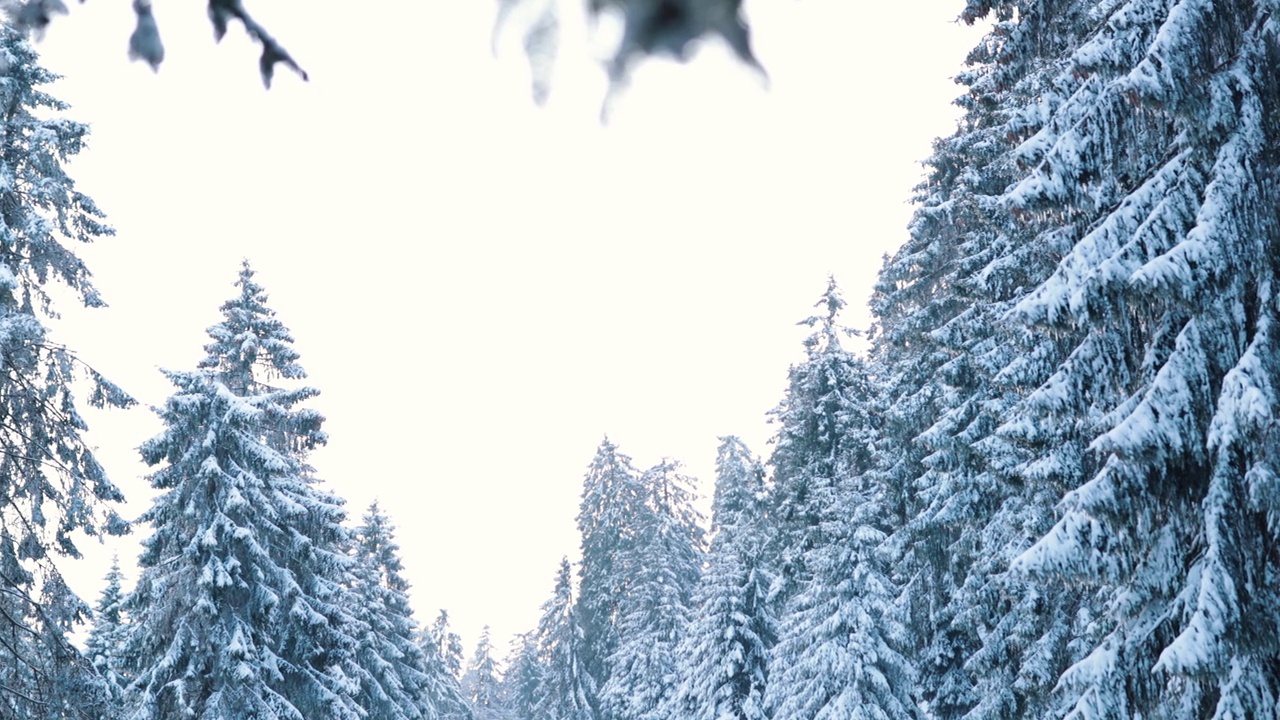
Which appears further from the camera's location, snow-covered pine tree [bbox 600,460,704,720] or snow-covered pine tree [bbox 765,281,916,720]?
snow-covered pine tree [bbox 600,460,704,720]

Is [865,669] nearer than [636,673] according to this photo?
Yes

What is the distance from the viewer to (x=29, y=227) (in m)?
14.4

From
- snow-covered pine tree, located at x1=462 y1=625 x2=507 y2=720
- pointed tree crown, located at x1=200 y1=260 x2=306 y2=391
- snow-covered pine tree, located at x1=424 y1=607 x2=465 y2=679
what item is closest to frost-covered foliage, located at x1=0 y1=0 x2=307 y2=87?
pointed tree crown, located at x1=200 y1=260 x2=306 y2=391

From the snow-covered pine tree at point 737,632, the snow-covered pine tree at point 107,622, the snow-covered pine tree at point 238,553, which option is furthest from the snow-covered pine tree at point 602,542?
the snow-covered pine tree at point 238,553

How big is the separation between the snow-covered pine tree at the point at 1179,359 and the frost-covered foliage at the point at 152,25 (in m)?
7.43

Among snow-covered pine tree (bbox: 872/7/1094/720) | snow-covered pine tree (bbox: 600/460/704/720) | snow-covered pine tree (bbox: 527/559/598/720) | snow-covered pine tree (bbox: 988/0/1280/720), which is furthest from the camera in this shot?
snow-covered pine tree (bbox: 527/559/598/720)

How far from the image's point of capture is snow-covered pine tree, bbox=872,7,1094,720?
12.1 meters

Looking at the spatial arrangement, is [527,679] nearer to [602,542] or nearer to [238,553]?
[602,542]

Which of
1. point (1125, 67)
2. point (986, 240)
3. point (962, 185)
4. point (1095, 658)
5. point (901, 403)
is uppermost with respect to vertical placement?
point (962, 185)

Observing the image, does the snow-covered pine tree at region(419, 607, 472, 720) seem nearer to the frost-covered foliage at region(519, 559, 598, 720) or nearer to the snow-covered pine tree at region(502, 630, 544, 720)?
the frost-covered foliage at region(519, 559, 598, 720)

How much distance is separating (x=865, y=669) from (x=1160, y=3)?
16742 millimetres

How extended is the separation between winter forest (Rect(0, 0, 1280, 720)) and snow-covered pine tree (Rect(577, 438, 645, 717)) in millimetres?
19751

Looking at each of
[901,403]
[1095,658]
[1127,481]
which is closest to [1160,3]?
[1127,481]

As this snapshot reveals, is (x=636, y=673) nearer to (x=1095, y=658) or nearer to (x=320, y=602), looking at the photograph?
(x=320, y=602)
